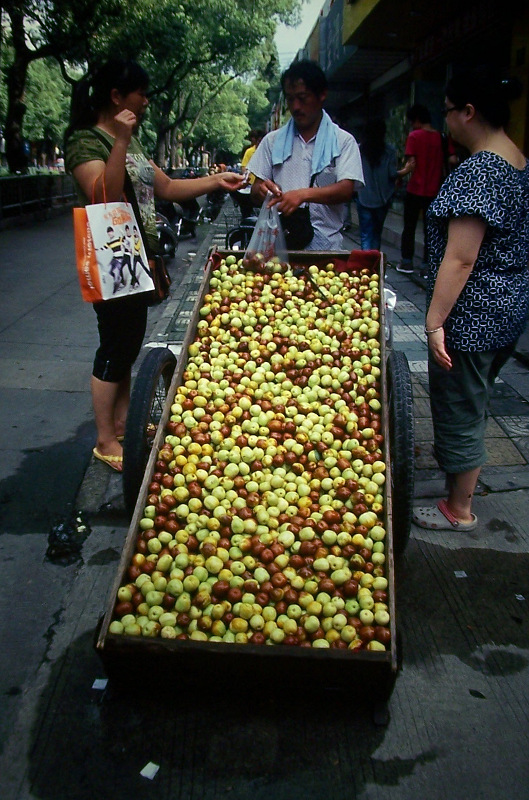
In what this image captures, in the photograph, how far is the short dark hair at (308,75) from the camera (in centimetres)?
380

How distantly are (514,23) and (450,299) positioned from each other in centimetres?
886

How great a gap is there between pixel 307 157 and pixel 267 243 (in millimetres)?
671

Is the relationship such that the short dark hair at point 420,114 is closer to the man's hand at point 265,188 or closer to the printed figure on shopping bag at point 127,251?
the man's hand at point 265,188

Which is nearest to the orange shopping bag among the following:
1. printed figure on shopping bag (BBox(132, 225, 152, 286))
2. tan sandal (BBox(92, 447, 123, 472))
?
printed figure on shopping bag (BBox(132, 225, 152, 286))

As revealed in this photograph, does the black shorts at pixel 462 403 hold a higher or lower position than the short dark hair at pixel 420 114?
lower

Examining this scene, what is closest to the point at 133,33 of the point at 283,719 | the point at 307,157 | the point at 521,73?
the point at 521,73

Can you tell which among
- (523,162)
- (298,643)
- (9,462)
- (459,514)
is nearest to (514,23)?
(523,162)

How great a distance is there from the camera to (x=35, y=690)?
2.34m

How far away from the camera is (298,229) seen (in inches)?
170

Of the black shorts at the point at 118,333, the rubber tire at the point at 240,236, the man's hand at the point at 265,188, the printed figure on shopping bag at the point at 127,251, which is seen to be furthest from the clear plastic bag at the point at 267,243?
the rubber tire at the point at 240,236

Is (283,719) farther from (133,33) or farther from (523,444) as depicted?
(133,33)

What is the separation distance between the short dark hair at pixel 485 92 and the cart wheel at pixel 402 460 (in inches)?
47.3

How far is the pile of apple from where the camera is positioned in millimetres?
2270

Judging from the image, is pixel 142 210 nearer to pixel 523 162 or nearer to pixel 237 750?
pixel 523 162
